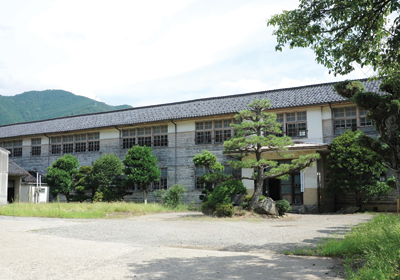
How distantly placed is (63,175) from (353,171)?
18.4m

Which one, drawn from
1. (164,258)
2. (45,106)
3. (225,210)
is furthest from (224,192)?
(45,106)

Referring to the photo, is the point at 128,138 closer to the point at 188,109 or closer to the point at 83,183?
the point at 83,183

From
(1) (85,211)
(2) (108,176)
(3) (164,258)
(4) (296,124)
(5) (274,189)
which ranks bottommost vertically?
(1) (85,211)

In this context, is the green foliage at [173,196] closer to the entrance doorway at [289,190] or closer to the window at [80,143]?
the entrance doorway at [289,190]

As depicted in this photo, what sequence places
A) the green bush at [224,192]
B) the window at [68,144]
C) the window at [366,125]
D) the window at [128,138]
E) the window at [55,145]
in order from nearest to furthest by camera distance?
the green bush at [224,192] < the window at [366,125] < the window at [128,138] < the window at [68,144] < the window at [55,145]

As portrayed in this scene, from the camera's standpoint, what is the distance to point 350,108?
1941cm

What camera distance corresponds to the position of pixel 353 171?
54.9 ft

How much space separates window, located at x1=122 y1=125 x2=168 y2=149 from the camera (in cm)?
2497

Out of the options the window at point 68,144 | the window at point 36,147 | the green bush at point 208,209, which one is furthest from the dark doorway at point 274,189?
the window at point 36,147

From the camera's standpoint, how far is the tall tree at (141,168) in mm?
22031

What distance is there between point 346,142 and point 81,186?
17019 millimetres

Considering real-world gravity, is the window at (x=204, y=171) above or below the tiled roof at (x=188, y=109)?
below

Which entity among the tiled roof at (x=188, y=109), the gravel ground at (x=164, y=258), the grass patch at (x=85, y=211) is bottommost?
the grass patch at (x=85, y=211)

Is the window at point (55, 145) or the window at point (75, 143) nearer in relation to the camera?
the window at point (75, 143)
